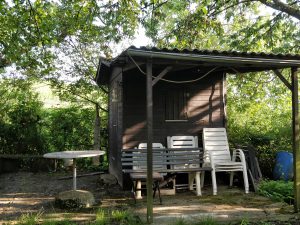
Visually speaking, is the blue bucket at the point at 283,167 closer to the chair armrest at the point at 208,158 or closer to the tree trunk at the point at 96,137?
the chair armrest at the point at 208,158

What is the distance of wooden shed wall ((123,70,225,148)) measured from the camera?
7.55 m

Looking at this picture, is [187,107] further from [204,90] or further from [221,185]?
[221,185]

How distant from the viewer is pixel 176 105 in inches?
313

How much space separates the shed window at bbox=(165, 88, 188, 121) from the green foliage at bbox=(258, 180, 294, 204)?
7.66ft

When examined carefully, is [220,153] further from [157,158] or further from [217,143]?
[157,158]

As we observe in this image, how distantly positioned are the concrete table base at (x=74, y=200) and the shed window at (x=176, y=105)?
271 centimetres

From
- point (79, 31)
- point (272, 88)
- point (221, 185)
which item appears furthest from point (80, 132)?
point (272, 88)

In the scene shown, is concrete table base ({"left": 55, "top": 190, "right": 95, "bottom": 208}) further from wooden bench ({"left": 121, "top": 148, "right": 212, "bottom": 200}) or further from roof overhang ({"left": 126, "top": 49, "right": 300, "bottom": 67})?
roof overhang ({"left": 126, "top": 49, "right": 300, "bottom": 67})

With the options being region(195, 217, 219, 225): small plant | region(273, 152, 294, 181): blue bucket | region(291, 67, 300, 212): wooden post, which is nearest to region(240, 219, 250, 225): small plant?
region(195, 217, 219, 225): small plant

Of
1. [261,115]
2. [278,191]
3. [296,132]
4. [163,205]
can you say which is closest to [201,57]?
[296,132]

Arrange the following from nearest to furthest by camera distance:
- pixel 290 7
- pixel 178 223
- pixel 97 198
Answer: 1. pixel 178 223
2. pixel 97 198
3. pixel 290 7

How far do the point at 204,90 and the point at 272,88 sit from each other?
4.98m

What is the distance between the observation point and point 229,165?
23.4 ft

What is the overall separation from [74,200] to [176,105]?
10.7 feet
